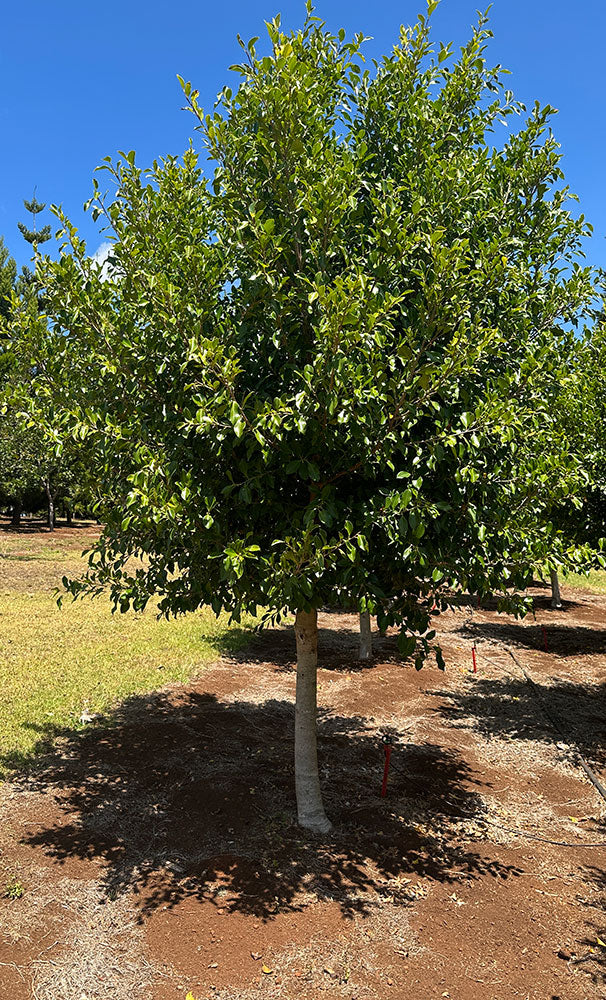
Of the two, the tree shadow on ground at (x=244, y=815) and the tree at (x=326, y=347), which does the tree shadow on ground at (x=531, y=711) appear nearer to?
the tree shadow on ground at (x=244, y=815)

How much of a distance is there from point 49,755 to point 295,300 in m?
6.49

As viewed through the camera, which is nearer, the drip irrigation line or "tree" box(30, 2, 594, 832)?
"tree" box(30, 2, 594, 832)

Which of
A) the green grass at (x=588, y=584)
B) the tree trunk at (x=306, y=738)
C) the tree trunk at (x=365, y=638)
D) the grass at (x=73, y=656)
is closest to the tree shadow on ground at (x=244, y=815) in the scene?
the tree trunk at (x=306, y=738)

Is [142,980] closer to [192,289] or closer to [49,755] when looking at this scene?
[49,755]

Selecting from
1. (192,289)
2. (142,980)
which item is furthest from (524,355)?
(142,980)

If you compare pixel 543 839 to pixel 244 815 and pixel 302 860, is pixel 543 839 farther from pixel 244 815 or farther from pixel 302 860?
pixel 244 815

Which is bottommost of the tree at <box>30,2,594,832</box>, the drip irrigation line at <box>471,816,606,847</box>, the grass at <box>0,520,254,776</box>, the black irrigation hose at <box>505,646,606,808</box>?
the drip irrigation line at <box>471,816,606,847</box>

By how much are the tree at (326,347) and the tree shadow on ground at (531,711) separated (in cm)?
514

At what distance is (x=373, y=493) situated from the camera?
5809mm

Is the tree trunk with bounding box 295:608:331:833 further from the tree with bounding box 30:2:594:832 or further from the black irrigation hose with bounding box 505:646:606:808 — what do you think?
the black irrigation hose with bounding box 505:646:606:808

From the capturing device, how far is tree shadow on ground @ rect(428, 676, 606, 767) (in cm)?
1034

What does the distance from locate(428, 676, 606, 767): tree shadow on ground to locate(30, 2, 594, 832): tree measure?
202 inches

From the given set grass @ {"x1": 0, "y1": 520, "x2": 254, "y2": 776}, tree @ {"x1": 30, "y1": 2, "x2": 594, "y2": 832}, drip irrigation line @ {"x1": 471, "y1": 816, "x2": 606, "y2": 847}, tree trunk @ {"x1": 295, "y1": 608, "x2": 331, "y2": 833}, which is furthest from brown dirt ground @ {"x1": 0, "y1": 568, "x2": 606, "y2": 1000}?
tree @ {"x1": 30, "y1": 2, "x2": 594, "y2": 832}

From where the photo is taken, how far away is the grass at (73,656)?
9570mm
